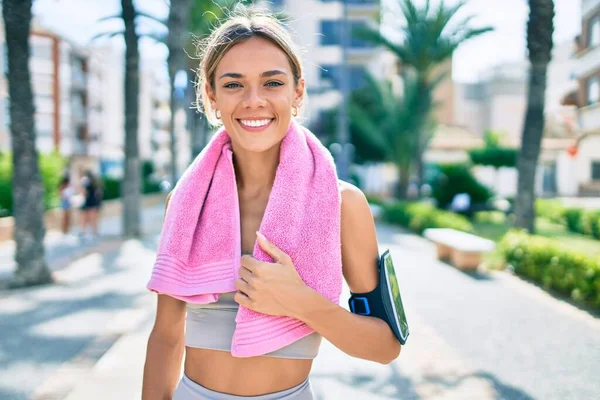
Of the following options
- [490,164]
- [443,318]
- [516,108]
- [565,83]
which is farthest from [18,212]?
[516,108]

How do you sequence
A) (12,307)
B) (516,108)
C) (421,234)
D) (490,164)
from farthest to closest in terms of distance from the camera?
(516,108) → (490,164) → (421,234) → (12,307)

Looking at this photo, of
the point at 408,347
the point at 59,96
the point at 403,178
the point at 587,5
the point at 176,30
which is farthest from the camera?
the point at 59,96

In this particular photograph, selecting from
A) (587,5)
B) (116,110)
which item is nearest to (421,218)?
(587,5)

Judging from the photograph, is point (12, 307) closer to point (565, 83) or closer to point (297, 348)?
point (297, 348)

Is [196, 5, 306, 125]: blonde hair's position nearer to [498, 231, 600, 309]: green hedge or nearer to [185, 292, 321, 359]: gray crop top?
[185, 292, 321, 359]: gray crop top

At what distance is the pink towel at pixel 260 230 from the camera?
58.8 inches

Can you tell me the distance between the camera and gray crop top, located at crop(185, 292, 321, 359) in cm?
155

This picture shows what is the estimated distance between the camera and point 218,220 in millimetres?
1604

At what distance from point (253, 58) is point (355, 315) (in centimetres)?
72

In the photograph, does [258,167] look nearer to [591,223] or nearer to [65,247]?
[65,247]

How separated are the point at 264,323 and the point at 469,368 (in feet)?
12.5

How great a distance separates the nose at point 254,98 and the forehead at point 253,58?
42 millimetres

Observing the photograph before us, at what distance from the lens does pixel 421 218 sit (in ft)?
55.8

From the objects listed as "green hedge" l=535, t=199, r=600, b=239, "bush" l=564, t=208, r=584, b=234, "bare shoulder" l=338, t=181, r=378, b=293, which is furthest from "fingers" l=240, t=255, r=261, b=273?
"bush" l=564, t=208, r=584, b=234
